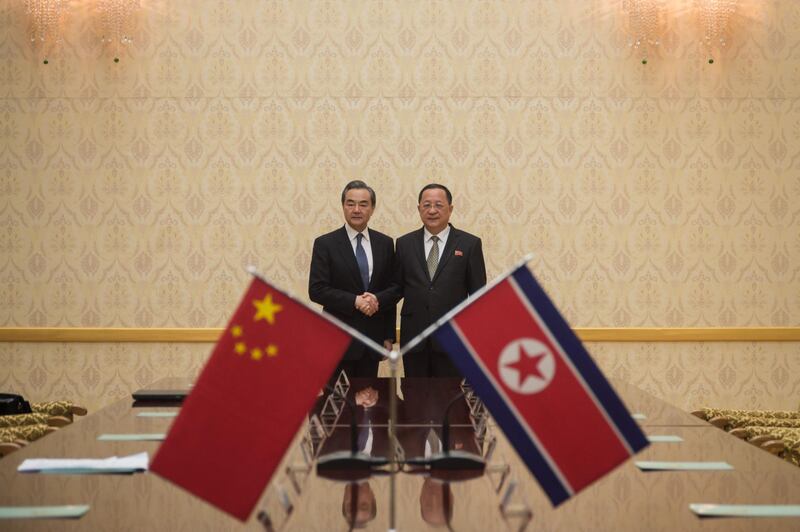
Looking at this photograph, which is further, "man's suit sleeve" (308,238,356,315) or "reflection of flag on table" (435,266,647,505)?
"man's suit sleeve" (308,238,356,315)

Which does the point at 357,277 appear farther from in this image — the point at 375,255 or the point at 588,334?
the point at 588,334

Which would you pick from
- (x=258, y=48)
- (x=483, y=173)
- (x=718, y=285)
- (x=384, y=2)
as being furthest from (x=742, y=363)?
(x=258, y=48)

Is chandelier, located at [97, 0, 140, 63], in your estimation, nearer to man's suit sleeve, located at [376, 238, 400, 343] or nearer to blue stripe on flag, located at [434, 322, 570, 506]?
man's suit sleeve, located at [376, 238, 400, 343]

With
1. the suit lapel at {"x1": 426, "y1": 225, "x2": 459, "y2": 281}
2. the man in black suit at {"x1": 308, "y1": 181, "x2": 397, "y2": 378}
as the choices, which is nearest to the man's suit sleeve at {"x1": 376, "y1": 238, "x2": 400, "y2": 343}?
the man in black suit at {"x1": 308, "y1": 181, "x2": 397, "y2": 378}

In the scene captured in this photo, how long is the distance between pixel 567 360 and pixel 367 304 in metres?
Answer: 2.93

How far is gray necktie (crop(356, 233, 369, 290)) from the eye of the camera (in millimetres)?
5270

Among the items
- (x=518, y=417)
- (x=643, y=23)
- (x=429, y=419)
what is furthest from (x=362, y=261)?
(x=518, y=417)

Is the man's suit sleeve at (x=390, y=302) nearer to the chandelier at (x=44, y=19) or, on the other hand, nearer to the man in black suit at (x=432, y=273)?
the man in black suit at (x=432, y=273)

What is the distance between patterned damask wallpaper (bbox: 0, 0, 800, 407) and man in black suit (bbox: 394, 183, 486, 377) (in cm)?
89

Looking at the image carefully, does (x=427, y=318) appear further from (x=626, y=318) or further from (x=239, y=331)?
(x=239, y=331)

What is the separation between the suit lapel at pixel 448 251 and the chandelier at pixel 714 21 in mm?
2311

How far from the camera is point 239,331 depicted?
2.03m

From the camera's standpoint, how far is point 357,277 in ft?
17.1

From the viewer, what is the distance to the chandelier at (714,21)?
610 cm
